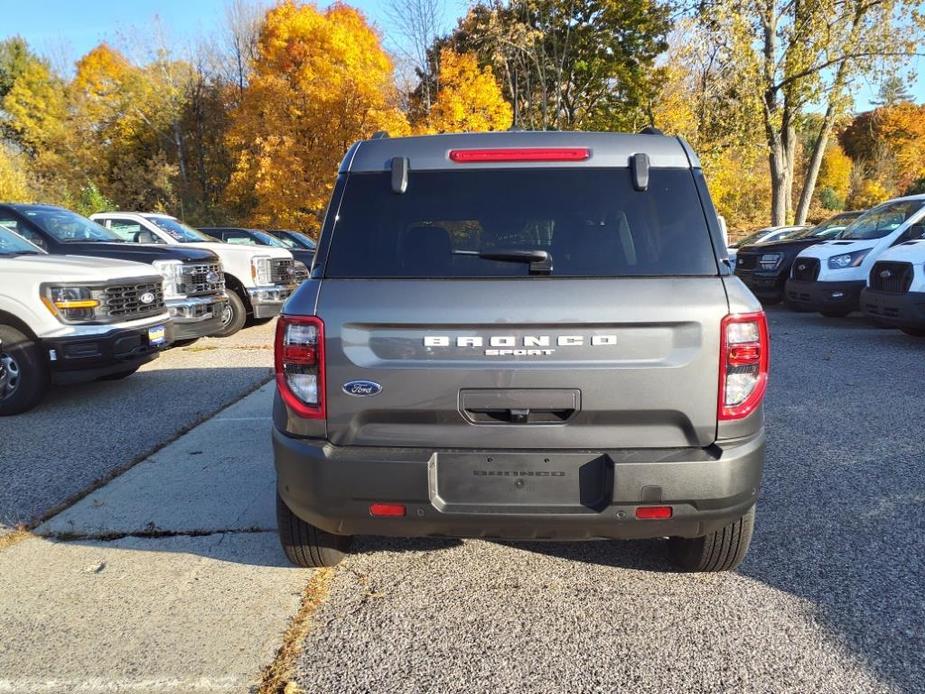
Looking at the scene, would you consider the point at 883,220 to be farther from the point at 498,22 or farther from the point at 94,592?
the point at 498,22

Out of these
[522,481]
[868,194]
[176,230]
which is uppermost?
[868,194]

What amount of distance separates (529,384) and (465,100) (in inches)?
873

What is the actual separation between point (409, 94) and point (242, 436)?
23313 mm

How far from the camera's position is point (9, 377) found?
6.08 metres

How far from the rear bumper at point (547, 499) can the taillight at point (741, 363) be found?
16 centimetres

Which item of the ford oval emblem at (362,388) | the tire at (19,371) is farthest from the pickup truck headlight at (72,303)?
the ford oval emblem at (362,388)

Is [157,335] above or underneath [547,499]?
above

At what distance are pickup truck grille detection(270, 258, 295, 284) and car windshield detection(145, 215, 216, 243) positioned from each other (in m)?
1.29

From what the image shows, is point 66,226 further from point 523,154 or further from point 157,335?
point 523,154

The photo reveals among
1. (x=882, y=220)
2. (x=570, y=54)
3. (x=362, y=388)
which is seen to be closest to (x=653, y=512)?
(x=362, y=388)

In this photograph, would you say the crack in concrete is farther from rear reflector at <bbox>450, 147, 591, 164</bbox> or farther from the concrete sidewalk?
rear reflector at <bbox>450, 147, 591, 164</bbox>

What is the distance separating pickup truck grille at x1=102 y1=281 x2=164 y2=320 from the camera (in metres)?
A: 6.54

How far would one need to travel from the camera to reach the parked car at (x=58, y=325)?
6051mm

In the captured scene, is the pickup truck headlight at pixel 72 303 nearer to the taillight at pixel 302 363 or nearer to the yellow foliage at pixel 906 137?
the taillight at pixel 302 363
